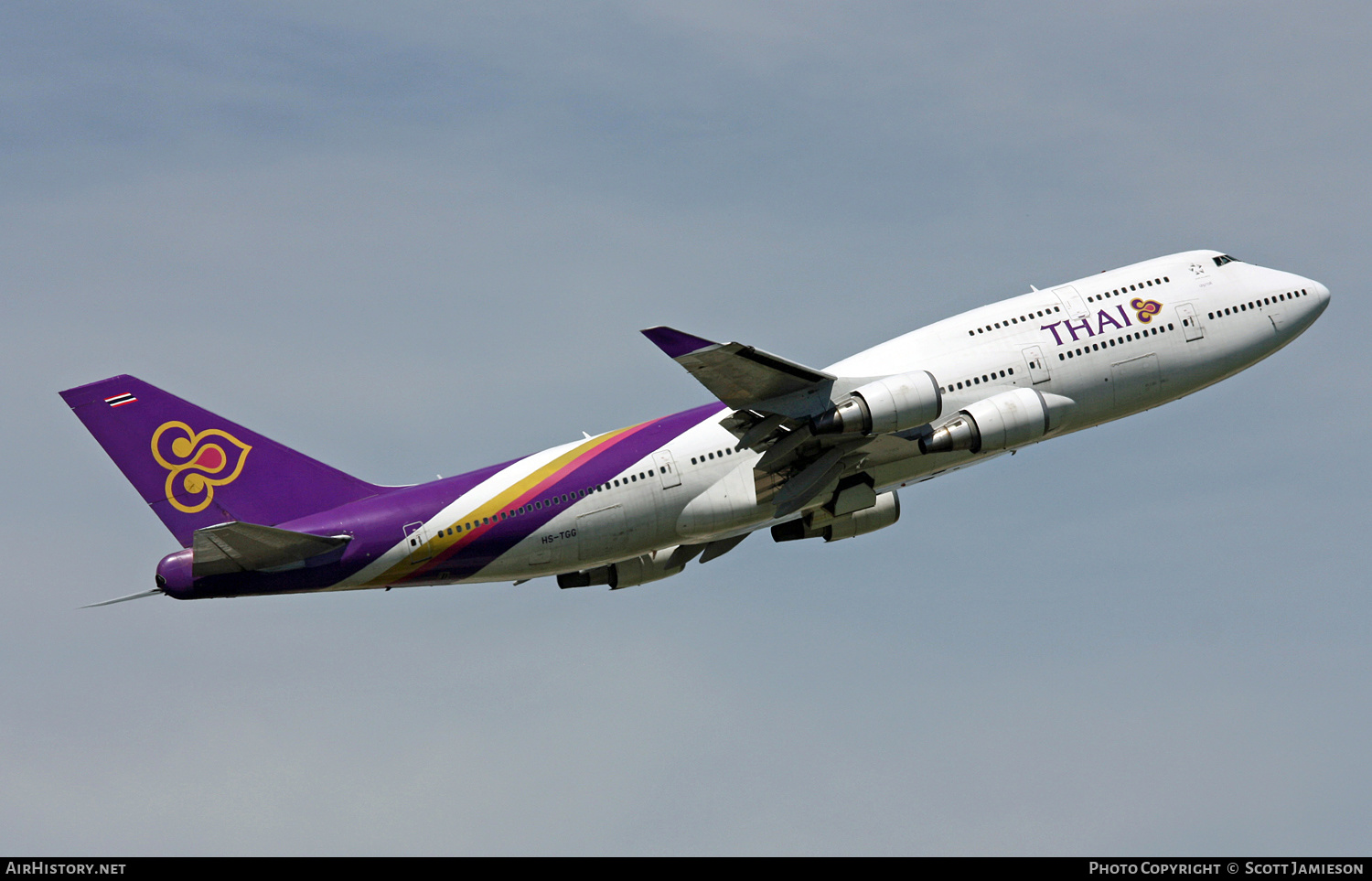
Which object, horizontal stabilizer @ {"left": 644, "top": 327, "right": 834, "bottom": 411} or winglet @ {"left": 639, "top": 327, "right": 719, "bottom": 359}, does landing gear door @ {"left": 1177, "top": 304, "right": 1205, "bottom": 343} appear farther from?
winglet @ {"left": 639, "top": 327, "right": 719, "bottom": 359}

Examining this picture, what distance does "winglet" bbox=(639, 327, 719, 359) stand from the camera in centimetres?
4022

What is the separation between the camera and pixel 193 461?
44750mm

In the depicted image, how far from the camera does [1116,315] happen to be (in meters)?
47.5

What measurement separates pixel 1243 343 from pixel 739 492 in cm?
1734

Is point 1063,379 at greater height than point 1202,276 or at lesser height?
lesser

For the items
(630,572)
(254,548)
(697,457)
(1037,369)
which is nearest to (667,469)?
(697,457)

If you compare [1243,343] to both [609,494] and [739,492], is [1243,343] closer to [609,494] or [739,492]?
[739,492]

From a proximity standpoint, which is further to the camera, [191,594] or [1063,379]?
[1063,379]

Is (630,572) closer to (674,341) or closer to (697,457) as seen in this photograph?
(697,457)

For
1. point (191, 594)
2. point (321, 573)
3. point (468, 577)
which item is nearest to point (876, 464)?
point (468, 577)

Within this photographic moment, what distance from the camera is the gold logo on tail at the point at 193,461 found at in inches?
1748

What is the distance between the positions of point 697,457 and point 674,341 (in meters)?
5.95

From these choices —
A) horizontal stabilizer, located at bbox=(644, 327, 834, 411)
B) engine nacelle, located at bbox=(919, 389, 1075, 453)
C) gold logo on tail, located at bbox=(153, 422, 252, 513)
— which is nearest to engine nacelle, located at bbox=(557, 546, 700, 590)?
horizontal stabilizer, located at bbox=(644, 327, 834, 411)

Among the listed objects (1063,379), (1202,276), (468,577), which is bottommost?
(468,577)
